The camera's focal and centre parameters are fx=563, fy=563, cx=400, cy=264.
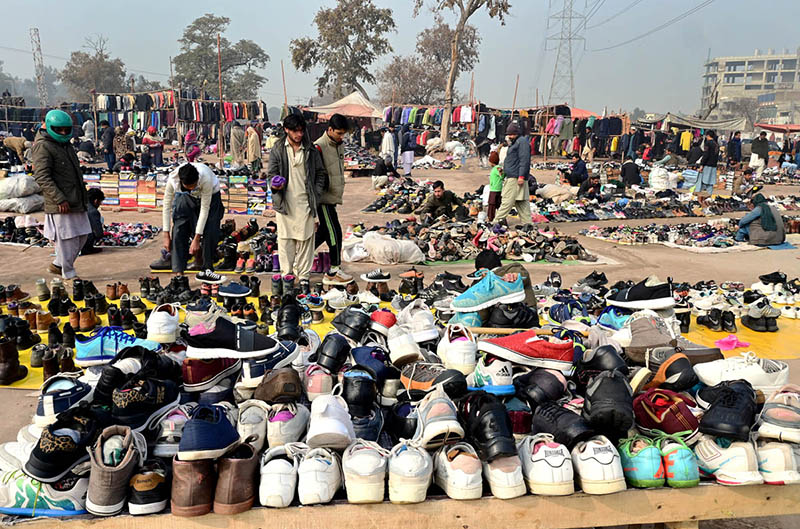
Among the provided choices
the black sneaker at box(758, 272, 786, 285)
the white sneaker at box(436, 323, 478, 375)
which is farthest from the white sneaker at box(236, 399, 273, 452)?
the black sneaker at box(758, 272, 786, 285)

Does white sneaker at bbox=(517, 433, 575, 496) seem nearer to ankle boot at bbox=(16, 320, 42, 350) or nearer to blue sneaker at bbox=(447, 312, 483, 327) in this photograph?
blue sneaker at bbox=(447, 312, 483, 327)

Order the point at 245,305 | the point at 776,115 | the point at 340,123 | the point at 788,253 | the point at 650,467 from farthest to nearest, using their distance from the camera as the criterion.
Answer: the point at 776,115, the point at 788,253, the point at 340,123, the point at 245,305, the point at 650,467

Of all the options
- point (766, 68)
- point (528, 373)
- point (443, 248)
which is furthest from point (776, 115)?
point (528, 373)

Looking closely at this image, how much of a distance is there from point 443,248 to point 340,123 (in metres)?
2.88

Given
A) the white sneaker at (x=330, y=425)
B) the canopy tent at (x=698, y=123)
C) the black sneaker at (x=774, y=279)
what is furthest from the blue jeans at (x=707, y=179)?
the white sneaker at (x=330, y=425)

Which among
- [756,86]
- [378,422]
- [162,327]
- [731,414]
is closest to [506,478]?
[378,422]

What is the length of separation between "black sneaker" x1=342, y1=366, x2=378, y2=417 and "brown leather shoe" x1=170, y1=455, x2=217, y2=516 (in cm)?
61

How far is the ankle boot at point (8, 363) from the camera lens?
362 cm

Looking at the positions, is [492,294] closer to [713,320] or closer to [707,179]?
[713,320]

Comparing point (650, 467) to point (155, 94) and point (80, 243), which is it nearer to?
point (80, 243)

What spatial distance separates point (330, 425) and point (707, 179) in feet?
50.5

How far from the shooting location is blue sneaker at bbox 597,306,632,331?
370 centimetres

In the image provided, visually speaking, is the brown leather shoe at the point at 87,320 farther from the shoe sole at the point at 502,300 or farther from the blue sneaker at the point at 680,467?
the blue sneaker at the point at 680,467

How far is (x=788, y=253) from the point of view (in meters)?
8.63
